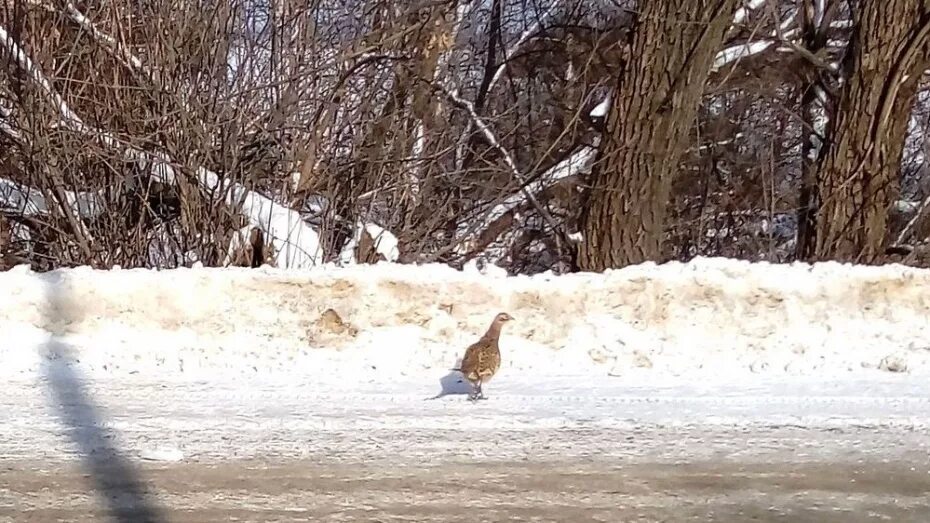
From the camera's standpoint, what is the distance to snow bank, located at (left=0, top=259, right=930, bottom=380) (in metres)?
6.89

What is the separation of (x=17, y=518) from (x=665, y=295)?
4.31 m

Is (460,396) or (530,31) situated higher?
(530,31)

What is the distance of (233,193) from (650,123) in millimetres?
3854

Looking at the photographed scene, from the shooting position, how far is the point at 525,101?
13.3 m

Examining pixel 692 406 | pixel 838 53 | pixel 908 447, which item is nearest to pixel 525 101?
pixel 838 53

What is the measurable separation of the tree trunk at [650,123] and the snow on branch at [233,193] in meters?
2.52

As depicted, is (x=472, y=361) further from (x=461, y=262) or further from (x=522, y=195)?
(x=522, y=195)

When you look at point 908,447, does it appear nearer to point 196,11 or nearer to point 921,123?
point 196,11

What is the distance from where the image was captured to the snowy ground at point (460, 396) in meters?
4.57

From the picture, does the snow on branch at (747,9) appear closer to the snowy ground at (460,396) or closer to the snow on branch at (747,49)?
the snow on branch at (747,49)

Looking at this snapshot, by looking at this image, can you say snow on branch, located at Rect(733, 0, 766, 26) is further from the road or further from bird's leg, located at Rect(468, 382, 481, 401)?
bird's leg, located at Rect(468, 382, 481, 401)

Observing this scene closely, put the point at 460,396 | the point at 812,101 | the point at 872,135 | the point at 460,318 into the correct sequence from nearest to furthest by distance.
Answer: the point at 460,396 < the point at 460,318 < the point at 872,135 < the point at 812,101

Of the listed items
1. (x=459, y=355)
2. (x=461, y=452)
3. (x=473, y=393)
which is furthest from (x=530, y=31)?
(x=461, y=452)

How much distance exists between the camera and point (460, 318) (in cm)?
714
